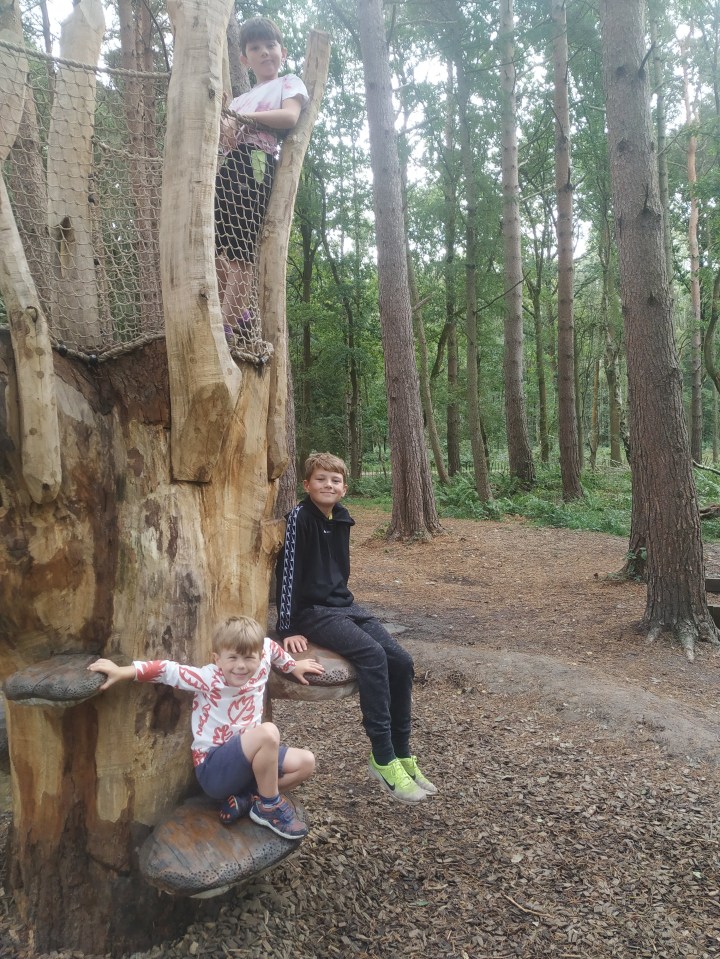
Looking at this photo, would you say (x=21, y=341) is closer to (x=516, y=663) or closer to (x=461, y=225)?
(x=516, y=663)

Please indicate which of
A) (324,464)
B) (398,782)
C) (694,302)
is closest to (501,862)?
(398,782)

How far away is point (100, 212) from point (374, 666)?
207cm

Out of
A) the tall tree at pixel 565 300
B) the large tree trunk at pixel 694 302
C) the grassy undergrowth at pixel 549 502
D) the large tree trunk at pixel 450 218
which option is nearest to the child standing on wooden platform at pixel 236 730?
the grassy undergrowth at pixel 549 502

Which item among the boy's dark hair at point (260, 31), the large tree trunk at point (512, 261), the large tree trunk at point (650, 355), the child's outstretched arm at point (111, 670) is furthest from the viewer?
the large tree trunk at point (512, 261)

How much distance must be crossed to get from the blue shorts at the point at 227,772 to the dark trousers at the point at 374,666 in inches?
24.3

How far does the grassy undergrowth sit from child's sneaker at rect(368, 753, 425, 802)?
29.8 feet

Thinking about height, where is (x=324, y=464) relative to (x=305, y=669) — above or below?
above

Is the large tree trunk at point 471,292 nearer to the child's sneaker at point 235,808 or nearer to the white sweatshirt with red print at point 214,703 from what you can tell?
the white sweatshirt with red print at point 214,703

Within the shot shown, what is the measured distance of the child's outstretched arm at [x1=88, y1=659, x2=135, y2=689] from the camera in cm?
211

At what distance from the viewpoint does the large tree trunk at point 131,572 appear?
221cm

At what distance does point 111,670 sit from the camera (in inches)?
83.6

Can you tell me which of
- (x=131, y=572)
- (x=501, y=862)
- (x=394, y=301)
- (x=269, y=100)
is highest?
(x=394, y=301)

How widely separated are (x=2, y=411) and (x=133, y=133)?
112 cm

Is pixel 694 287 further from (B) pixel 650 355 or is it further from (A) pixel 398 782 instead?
(A) pixel 398 782
